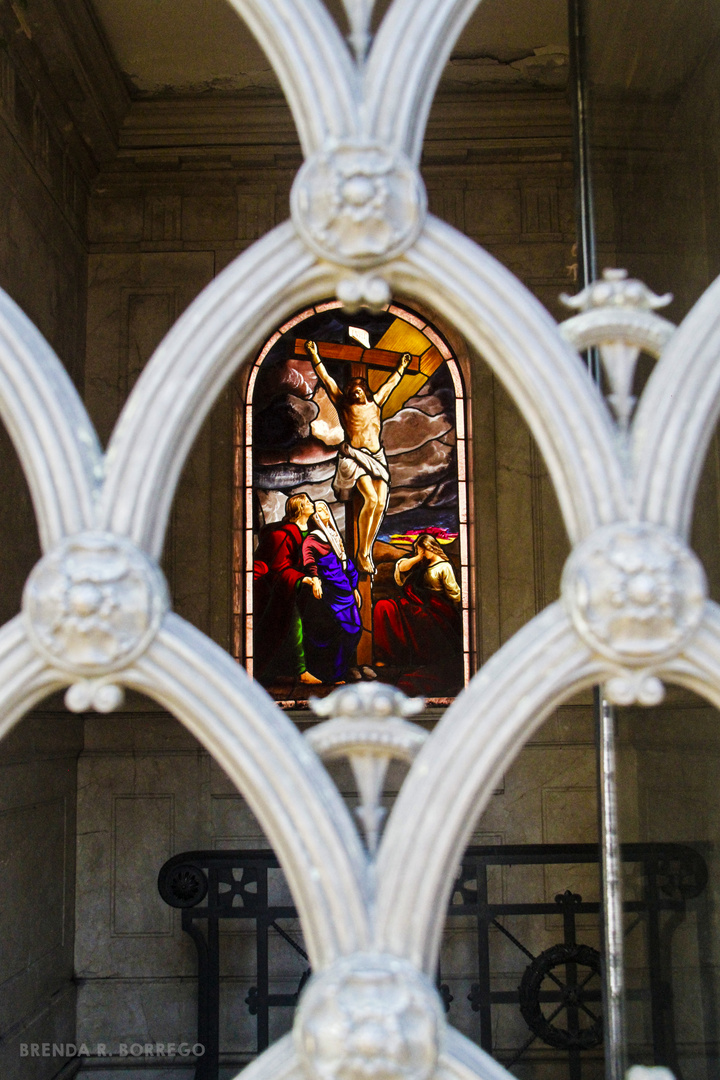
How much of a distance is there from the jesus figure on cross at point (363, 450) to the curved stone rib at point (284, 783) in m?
3.83

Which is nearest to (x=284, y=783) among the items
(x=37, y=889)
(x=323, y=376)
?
(x=37, y=889)

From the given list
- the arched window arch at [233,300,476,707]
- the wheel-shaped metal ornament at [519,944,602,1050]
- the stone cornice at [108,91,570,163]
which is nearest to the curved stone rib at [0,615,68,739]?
the wheel-shaped metal ornament at [519,944,602,1050]

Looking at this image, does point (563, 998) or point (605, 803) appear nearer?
point (605, 803)

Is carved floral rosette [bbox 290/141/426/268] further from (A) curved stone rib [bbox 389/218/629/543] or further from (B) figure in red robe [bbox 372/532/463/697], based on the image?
(B) figure in red robe [bbox 372/532/463/697]

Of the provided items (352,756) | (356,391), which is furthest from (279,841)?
(356,391)

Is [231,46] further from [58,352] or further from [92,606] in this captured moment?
[92,606]

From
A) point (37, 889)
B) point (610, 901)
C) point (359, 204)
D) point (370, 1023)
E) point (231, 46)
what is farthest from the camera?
point (231, 46)

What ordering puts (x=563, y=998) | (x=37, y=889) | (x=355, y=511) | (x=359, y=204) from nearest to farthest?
(x=359, y=204)
(x=563, y=998)
(x=37, y=889)
(x=355, y=511)

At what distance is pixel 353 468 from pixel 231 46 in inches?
75.8

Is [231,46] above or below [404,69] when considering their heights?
above

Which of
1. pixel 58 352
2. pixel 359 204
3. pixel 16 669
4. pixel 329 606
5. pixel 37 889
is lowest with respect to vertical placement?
pixel 37 889

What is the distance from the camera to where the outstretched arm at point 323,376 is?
5.02 m

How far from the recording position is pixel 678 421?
108cm

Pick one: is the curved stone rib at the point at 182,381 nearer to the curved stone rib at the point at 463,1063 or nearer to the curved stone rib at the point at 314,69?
the curved stone rib at the point at 314,69
